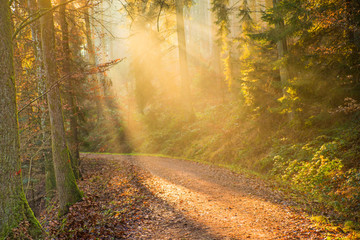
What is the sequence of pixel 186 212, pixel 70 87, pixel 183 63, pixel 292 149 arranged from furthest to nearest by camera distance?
pixel 183 63 < pixel 70 87 < pixel 292 149 < pixel 186 212

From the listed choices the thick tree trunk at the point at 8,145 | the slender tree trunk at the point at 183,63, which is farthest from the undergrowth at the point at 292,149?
the thick tree trunk at the point at 8,145

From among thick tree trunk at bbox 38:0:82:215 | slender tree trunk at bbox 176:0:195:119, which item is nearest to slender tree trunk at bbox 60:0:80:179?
thick tree trunk at bbox 38:0:82:215

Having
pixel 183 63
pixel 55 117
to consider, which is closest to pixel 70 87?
pixel 55 117

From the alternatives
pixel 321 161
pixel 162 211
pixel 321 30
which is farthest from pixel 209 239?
pixel 321 30

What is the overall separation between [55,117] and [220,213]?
577cm

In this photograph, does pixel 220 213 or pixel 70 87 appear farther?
pixel 70 87

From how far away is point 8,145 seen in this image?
482 centimetres

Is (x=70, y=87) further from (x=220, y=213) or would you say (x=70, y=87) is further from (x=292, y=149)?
(x=292, y=149)

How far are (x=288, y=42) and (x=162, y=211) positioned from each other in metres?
10.3

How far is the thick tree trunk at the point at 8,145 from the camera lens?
15.6 feet

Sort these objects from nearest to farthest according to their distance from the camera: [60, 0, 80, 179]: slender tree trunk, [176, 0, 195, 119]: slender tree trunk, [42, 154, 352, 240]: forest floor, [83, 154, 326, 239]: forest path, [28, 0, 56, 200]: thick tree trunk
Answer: [83, 154, 326, 239]: forest path → [42, 154, 352, 240]: forest floor → [28, 0, 56, 200]: thick tree trunk → [60, 0, 80, 179]: slender tree trunk → [176, 0, 195, 119]: slender tree trunk

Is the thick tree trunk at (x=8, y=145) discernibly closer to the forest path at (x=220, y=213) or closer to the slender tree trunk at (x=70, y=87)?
the forest path at (x=220, y=213)

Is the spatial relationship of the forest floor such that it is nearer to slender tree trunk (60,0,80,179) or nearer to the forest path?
the forest path

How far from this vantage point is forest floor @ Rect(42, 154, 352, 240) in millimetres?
5109
